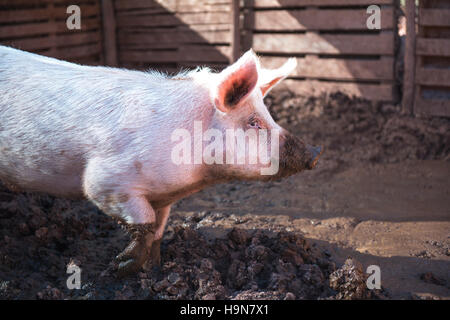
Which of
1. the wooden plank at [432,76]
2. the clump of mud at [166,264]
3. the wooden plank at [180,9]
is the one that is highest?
the wooden plank at [180,9]

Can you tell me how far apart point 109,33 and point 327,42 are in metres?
3.59

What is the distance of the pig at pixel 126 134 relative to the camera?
10.1 ft

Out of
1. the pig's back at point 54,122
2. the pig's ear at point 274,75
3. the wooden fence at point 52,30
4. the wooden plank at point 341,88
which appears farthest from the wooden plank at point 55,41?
the pig's ear at point 274,75

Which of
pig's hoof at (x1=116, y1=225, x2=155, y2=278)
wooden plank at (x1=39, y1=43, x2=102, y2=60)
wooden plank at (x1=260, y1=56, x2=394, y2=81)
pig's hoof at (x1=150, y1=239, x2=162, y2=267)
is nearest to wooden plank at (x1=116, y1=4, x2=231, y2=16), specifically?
wooden plank at (x1=39, y1=43, x2=102, y2=60)

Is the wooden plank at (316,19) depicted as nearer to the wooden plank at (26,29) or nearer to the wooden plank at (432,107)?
the wooden plank at (432,107)

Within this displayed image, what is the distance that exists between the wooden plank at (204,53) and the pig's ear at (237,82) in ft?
16.7

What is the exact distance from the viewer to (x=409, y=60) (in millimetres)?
6719

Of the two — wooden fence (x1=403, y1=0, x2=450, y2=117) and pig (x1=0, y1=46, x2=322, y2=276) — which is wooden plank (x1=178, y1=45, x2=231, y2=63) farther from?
pig (x1=0, y1=46, x2=322, y2=276)

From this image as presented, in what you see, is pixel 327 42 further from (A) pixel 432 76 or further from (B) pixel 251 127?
(B) pixel 251 127

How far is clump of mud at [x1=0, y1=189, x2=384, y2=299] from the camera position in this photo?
3.27 meters

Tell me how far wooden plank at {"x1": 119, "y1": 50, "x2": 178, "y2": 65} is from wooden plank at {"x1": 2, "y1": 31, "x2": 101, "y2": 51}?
509 mm

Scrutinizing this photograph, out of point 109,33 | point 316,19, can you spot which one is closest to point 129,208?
point 316,19

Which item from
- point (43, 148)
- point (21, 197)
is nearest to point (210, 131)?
point (43, 148)
